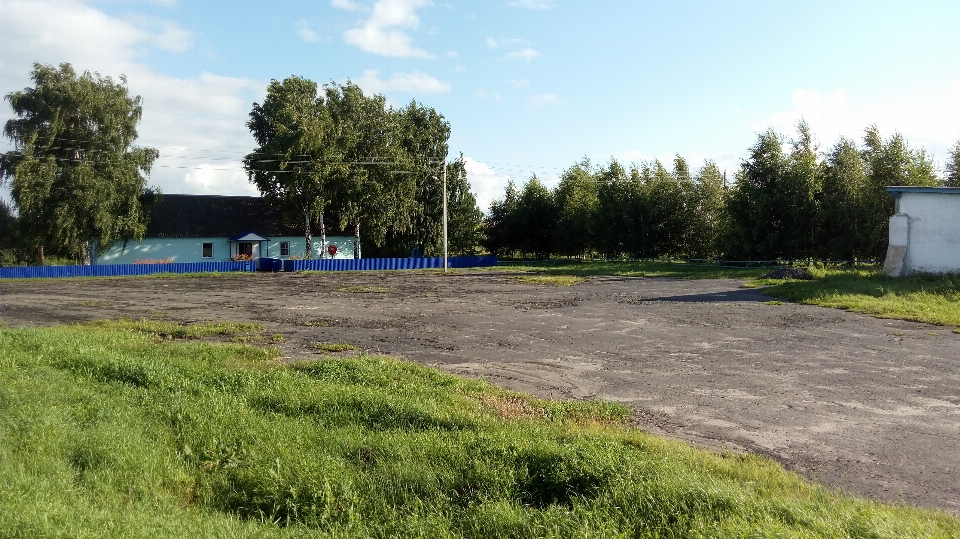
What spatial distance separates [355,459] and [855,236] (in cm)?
3979

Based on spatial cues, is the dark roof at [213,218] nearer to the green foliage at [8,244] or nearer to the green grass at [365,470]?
the green foliage at [8,244]

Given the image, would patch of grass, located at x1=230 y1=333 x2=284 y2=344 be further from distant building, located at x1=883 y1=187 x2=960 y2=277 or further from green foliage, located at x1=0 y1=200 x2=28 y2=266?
green foliage, located at x1=0 y1=200 x2=28 y2=266

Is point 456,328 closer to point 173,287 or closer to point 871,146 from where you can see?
point 173,287

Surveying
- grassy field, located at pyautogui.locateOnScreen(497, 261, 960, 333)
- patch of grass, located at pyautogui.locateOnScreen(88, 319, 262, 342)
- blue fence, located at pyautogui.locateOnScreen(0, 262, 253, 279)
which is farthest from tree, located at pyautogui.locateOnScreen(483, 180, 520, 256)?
patch of grass, located at pyautogui.locateOnScreen(88, 319, 262, 342)

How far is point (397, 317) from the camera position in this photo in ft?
63.6

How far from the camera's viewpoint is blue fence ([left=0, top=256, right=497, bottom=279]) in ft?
135

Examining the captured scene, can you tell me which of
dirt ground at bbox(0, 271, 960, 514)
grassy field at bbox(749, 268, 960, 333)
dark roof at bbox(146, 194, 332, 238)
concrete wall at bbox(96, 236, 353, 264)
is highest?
dark roof at bbox(146, 194, 332, 238)

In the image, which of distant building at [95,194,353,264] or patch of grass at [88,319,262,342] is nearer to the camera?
patch of grass at [88,319,262,342]

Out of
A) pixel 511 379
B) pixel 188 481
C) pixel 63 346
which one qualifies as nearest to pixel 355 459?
pixel 188 481

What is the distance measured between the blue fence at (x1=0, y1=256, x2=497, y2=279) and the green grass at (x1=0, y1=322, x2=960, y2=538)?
122 ft

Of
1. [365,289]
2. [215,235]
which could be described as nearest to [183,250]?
[215,235]

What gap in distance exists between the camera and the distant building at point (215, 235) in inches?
1984

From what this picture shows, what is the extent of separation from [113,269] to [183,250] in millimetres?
8623

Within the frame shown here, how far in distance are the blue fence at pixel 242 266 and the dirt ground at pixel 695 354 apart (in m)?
14.5
